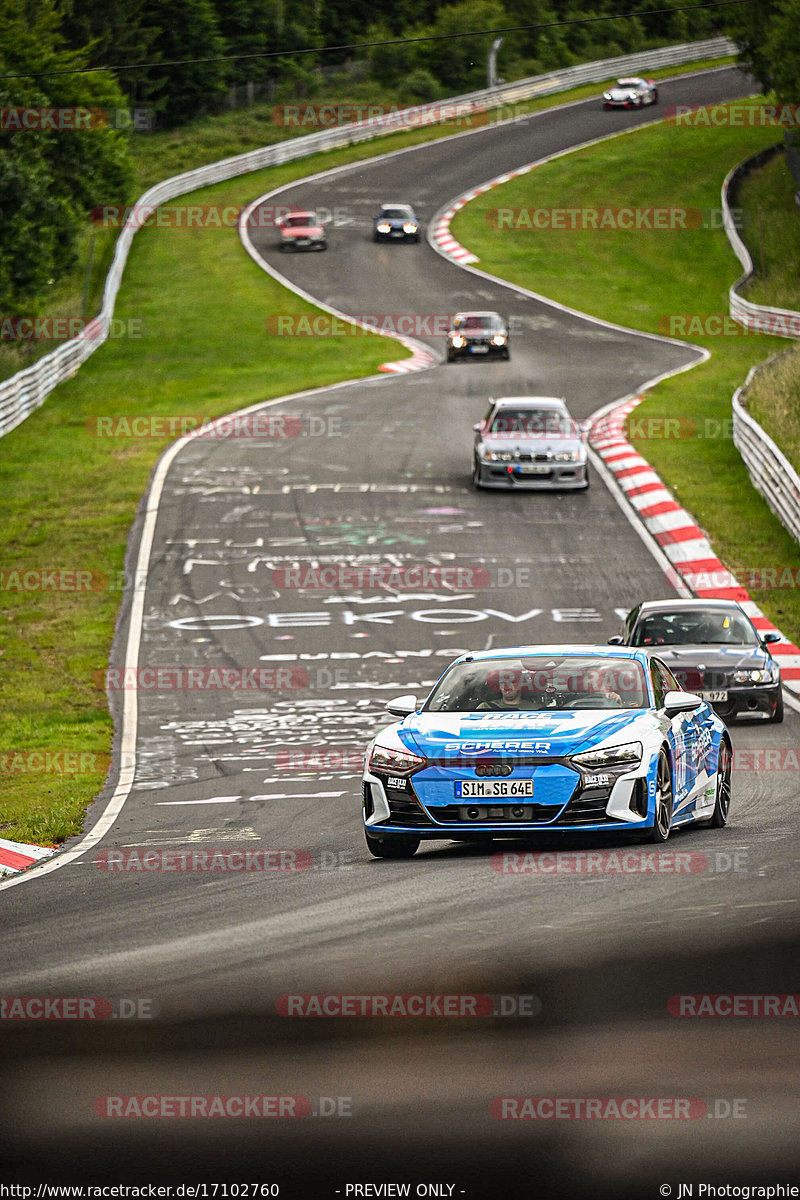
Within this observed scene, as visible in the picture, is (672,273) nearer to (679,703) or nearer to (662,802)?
(679,703)

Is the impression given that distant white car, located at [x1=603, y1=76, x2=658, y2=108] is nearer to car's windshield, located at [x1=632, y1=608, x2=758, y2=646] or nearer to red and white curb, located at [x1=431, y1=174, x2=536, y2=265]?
red and white curb, located at [x1=431, y1=174, x2=536, y2=265]

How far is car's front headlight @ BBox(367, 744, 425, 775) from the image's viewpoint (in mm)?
10953

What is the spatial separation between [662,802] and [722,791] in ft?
5.35

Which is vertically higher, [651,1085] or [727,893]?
[651,1085]

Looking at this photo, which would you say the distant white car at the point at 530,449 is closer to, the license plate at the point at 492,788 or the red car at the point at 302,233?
the license plate at the point at 492,788

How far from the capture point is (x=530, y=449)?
3222 cm

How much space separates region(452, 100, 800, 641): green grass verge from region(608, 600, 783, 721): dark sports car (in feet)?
10.4

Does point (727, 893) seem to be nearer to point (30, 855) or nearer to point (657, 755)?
point (657, 755)

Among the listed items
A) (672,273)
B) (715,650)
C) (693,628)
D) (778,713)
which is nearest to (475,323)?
(672,273)

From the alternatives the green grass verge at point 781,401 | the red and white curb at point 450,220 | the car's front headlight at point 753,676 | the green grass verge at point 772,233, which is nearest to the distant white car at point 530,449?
the green grass verge at point 781,401

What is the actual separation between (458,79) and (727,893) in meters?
94.3

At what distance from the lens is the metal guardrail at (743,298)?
4984 cm

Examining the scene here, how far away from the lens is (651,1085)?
623 cm

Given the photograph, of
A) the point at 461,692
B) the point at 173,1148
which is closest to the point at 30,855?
the point at 461,692
